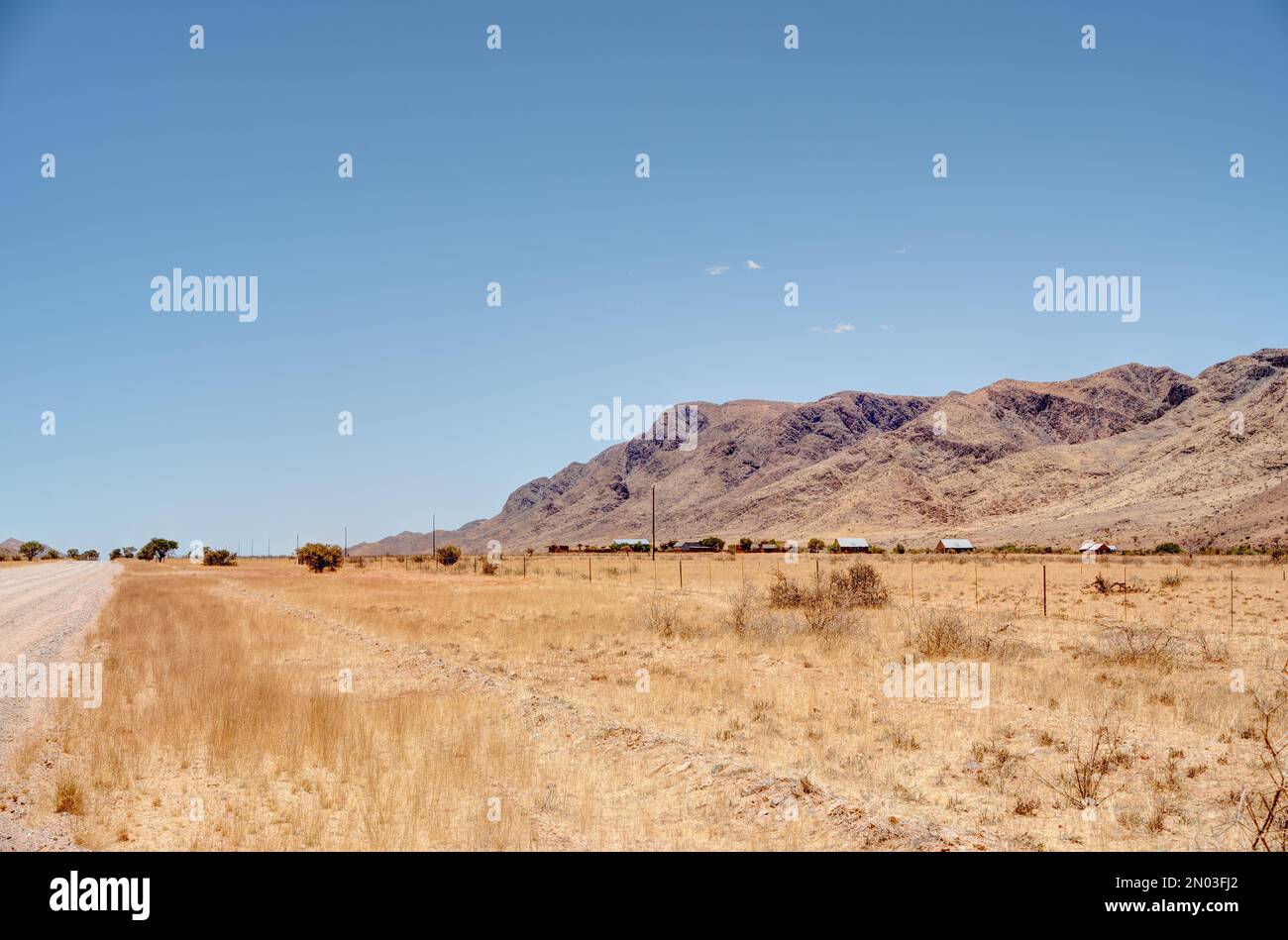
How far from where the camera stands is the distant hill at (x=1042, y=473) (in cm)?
8694

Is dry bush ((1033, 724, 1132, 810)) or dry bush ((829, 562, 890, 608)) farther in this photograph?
dry bush ((829, 562, 890, 608))

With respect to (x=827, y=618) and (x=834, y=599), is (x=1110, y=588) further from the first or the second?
(x=827, y=618)

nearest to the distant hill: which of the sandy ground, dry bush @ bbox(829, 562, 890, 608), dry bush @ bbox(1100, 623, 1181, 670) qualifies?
dry bush @ bbox(829, 562, 890, 608)

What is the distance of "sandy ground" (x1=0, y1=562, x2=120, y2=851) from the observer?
7090 mm

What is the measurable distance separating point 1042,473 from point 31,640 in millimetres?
127425

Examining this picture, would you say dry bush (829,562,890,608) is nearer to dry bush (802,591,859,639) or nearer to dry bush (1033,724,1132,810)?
dry bush (802,591,859,639)

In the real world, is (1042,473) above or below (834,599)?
above

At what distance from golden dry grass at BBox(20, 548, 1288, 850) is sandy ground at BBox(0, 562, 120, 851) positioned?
0.39 metres

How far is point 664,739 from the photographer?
10875 millimetres

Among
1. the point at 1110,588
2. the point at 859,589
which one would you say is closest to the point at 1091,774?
the point at 859,589

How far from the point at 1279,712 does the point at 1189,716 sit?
4.32ft

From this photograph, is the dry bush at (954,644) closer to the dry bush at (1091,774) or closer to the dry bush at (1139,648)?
the dry bush at (1139,648)
